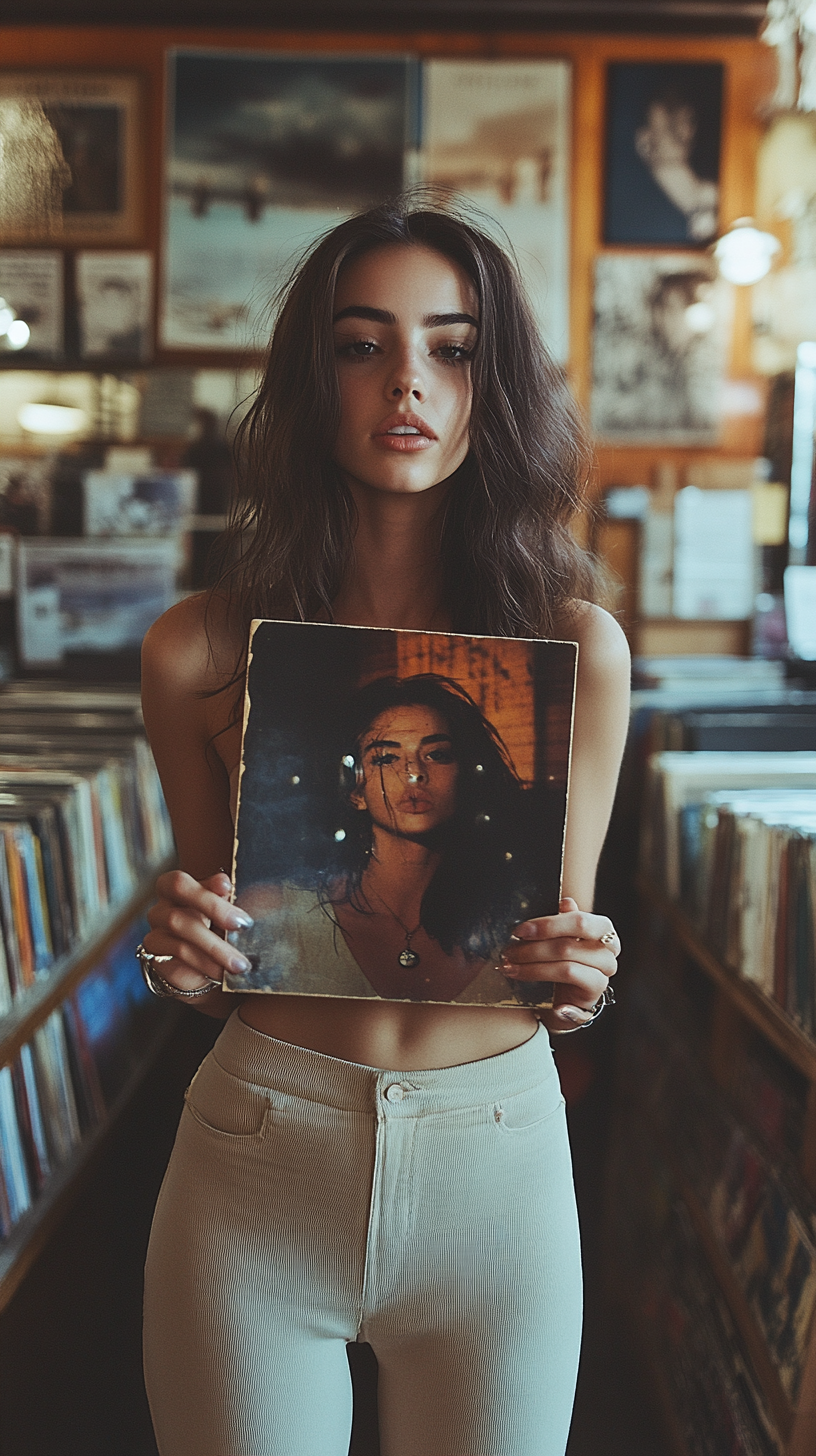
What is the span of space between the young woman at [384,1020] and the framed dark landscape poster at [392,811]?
1.4 inches

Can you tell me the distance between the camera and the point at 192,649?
3.58 ft

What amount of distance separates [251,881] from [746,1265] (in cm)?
110

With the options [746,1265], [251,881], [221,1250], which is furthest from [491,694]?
A: [746,1265]

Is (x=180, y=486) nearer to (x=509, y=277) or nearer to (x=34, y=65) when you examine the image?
(x=34, y=65)

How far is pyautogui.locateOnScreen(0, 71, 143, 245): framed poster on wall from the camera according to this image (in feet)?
9.82

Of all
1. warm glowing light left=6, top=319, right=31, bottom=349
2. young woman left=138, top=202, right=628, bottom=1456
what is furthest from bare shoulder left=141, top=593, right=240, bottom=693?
warm glowing light left=6, top=319, right=31, bottom=349

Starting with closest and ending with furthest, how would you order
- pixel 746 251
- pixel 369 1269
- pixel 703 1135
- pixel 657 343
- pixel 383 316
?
pixel 369 1269, pixel 383 316, pixel 703 1135, pixel 746 251, pixel 657 343

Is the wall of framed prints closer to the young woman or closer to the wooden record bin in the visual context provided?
the wooden record bin

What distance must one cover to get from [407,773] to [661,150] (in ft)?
8.76

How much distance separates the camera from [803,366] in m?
2.95

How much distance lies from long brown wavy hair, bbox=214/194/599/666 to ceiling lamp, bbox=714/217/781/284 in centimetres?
208

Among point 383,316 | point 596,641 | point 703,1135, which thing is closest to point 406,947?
point 596,641

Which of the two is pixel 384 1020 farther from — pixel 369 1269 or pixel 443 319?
pixel 443 319

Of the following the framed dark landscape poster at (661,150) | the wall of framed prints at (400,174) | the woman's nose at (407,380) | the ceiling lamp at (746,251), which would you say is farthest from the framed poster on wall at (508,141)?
the woman's nose at (407,380)
